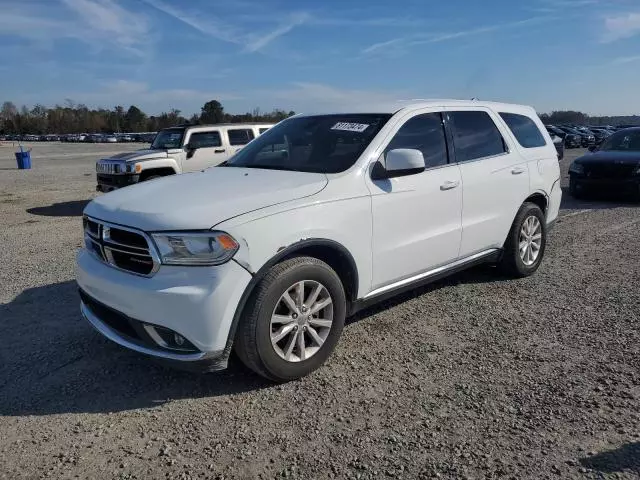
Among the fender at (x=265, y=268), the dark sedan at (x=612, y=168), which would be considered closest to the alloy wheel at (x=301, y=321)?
the fender at (x=265, y=268)

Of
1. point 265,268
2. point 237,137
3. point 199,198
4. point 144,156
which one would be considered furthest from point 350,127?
point 237,137

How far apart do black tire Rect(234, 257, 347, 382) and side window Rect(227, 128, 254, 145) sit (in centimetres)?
892

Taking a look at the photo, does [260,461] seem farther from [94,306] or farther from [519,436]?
[94,306]

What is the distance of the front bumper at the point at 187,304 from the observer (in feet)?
9.73

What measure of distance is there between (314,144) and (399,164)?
876 mm

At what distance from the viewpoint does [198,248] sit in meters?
3.01

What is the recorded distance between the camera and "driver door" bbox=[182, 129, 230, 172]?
11.1 metres

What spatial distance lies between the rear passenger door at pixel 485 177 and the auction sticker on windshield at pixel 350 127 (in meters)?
0.93

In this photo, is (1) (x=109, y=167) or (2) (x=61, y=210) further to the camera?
(2) (x=61, y=210)

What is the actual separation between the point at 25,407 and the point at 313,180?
2.32 metres

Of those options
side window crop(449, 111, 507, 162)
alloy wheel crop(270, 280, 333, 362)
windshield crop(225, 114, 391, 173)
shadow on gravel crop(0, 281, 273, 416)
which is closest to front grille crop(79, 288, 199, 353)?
shadow on gravel crop(0, 281, 273, 416)

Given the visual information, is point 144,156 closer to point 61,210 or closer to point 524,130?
point 61,210

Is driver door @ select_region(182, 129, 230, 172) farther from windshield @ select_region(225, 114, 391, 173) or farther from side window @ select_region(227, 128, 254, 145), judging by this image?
windshield @ select_region(225, 114, 391, 173)

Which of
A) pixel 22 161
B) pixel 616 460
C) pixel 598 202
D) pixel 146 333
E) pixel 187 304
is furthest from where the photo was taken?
pixel 22 161
